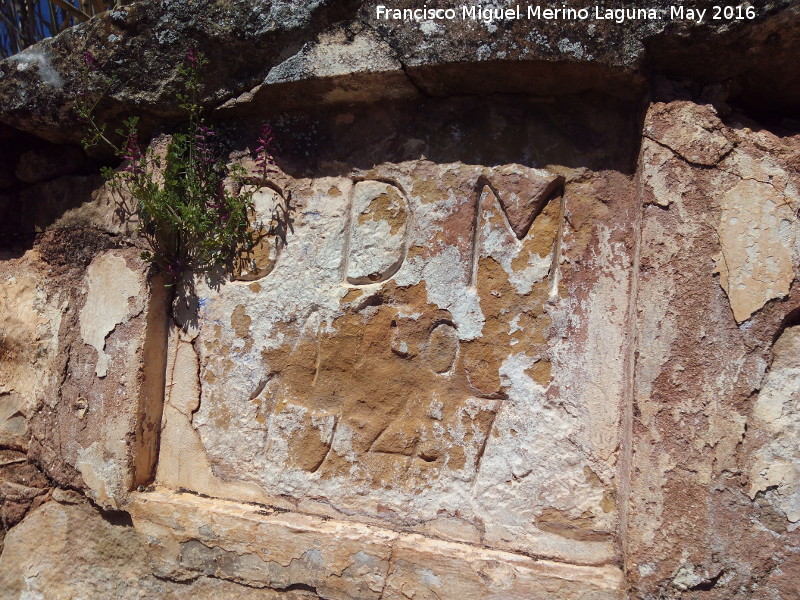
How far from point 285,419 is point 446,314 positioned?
0.63m

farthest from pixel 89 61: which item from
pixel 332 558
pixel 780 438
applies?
pixel 780 438

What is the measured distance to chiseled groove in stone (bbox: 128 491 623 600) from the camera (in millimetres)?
1720

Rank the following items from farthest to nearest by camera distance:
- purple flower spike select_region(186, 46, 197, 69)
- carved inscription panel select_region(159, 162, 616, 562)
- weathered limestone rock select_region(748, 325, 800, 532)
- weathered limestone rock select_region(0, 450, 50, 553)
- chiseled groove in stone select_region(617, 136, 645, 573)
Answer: weathered limestone rock select_region(0, 450, 50, 553) → purple flower spike select_region(186, 46, 197, 69) → carved inscription panel select_region(159, 162, 616, 562) → chiseled groove in stone select_region(617, 136, 645, 573) → weathered limestone rock select_region(748, 325, 800, 532)

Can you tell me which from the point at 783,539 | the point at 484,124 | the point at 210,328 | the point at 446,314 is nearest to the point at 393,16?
the point at 484,124

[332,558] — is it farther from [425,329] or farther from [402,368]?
[425,329]

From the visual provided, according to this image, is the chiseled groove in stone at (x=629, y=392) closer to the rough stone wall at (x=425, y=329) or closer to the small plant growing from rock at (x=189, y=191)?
the rough stone wall at (x=425, y=329)

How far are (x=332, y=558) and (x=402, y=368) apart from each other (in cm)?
60

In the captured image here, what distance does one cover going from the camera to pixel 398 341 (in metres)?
1.99

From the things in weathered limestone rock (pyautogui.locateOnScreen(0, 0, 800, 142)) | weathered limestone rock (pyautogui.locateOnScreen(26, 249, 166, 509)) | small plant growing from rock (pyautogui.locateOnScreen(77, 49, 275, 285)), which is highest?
weathered limestone rock (pyautogui.locateOnScreen(0, 0, 800, 142))

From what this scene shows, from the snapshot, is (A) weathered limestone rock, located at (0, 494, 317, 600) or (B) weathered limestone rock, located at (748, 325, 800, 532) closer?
(B) weathered limestone rock, located at (748, 325, 800, 532)

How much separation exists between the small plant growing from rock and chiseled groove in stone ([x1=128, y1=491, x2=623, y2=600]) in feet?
2.68

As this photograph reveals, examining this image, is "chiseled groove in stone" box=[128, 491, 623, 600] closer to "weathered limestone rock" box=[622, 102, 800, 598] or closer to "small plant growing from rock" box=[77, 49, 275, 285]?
"weathered limestone rock" box=[622, 102, 800, 598]

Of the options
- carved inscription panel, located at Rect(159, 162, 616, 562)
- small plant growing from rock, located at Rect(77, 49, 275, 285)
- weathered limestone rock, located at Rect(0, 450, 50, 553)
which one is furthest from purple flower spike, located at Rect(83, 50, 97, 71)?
weathered limestone rock, located at Rect(0, 450, 50, 553)

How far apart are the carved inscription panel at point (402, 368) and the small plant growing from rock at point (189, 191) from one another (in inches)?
3.9
